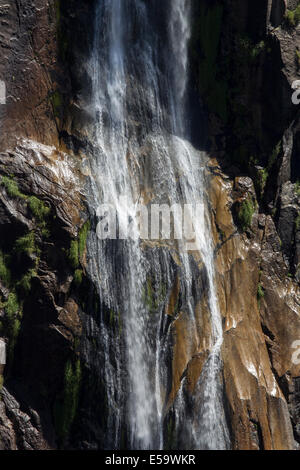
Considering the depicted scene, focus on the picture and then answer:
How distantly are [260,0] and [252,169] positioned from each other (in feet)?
13.8

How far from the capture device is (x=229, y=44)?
12406mm

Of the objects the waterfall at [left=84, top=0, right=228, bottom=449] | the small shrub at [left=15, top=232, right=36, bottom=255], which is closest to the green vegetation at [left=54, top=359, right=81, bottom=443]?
the waterfall at [left=84, top=0, right=228, bottom=449]

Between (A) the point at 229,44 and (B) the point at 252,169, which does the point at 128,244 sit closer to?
(B) the point at 252,169

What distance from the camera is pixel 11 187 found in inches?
367

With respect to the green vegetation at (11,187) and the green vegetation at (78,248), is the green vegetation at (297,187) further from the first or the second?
the green vegetation at (11,187)

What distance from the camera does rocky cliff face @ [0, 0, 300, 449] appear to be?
9.23m

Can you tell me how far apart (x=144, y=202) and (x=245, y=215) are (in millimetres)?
2601

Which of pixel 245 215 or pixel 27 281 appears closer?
pixel 27 281

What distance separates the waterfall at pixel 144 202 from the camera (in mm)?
9273

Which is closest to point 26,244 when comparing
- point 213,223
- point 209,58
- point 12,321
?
point 12,321

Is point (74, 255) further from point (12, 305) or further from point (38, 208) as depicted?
point (12, 305)

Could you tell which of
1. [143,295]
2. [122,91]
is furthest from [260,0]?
[143,295]

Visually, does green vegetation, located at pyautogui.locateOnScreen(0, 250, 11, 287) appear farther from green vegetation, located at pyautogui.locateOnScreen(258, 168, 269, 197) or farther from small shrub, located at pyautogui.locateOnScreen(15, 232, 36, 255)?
green vegetation, located at pyautogui.locateOnScreen(258, 168, 269, 197)

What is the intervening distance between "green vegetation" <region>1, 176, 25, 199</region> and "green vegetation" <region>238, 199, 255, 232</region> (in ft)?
16.9
